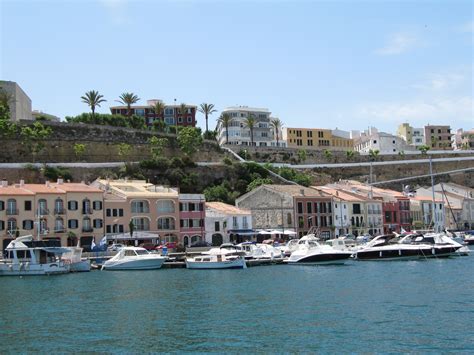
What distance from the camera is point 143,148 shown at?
11400 cm

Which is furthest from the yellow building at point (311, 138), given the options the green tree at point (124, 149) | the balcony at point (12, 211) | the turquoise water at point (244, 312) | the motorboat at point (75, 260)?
the turquoise water at point (244, 312)

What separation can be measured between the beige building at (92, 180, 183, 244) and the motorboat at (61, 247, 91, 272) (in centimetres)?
1403

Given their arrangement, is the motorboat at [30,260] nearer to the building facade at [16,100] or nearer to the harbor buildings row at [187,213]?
the harbor buildings row at [187,213]

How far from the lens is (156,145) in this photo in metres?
114

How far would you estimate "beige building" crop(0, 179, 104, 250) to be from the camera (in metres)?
72.9

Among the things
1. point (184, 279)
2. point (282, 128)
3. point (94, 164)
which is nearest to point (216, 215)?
point (94, 164)

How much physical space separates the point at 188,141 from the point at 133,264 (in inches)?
2100

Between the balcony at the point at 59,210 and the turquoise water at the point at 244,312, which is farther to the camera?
the balcony at the point at 59,210

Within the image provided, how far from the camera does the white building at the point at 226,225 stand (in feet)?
286

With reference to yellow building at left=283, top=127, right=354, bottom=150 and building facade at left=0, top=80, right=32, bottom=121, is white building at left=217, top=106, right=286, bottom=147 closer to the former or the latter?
yellow building at left=283, top=127, right=354, bottom=150

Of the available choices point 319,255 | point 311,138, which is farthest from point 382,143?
point 319,255

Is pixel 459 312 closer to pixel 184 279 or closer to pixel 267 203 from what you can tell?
pixel 184 279

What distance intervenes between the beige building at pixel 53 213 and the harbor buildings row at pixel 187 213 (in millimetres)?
104

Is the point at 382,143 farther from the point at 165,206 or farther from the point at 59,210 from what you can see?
the point at 59,210
